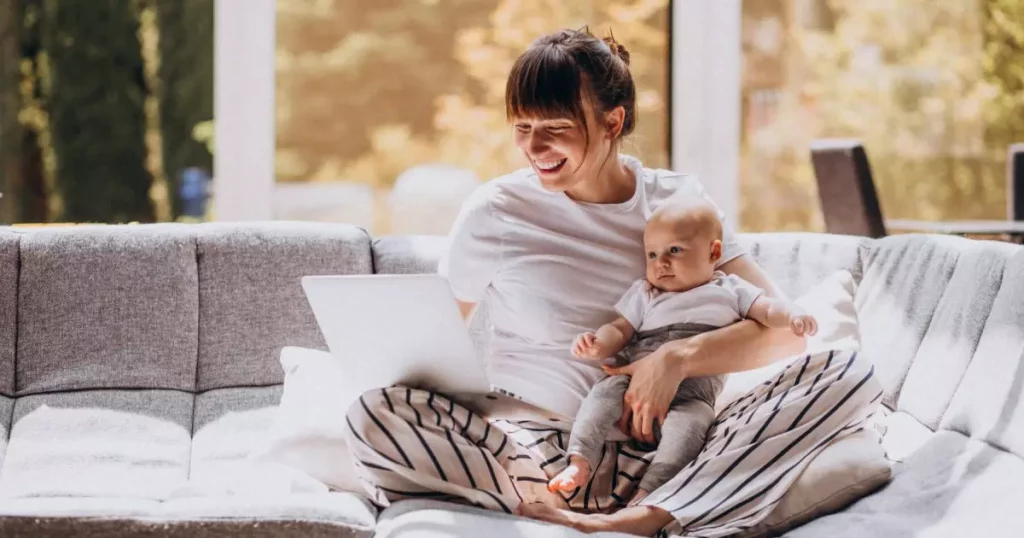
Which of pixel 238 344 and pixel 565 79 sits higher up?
pixel 565 79

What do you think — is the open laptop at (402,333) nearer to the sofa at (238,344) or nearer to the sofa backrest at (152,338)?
the sofa at (238,344)

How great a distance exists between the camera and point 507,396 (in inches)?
75.8

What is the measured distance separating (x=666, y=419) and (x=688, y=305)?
210mm

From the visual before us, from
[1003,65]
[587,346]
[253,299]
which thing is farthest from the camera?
[1003,65]

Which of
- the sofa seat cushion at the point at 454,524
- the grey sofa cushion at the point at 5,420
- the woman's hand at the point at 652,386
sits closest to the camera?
the sofa seat cushion at the point at 454,524

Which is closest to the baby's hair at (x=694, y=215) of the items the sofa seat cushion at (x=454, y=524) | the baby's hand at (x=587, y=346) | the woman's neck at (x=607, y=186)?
the woman's neck at (x=607, y=186)

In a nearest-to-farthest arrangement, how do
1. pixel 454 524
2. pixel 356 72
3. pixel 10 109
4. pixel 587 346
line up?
pixel 454 524
pixel 587 346
pixel 10 109
pixel 356 72

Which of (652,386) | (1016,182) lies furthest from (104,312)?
(1016,182)

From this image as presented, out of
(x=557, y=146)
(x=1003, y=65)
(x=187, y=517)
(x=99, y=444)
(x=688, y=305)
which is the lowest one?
(x=99, y=444)

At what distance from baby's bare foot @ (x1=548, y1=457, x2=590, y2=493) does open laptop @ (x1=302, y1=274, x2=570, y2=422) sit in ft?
0.61

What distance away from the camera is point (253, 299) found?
2.34 meters

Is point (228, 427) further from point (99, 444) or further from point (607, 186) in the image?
point (607, 186)

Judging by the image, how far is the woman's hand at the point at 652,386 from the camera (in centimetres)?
185

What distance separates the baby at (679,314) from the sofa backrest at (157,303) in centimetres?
71
